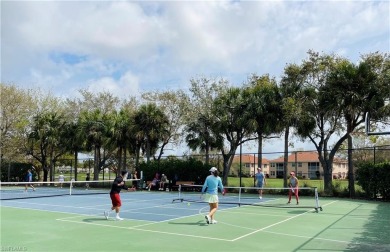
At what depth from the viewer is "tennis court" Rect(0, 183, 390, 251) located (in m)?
9.08

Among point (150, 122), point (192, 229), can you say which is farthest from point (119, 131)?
point (192, 229)

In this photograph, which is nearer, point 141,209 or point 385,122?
point 141,209

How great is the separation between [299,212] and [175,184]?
609 inches

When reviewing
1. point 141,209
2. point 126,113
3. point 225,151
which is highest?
point 126,113

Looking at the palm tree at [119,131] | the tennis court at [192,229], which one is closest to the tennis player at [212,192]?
the tennis court at [192,229]

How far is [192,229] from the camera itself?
1132 cm

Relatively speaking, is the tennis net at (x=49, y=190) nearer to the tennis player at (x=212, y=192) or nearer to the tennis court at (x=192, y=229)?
the tennis court at (x=192, y=229)

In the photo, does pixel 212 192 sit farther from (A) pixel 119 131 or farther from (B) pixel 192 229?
(A) pixel 119 131

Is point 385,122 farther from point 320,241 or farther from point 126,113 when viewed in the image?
point 126,113

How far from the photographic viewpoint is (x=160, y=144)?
34.3 m

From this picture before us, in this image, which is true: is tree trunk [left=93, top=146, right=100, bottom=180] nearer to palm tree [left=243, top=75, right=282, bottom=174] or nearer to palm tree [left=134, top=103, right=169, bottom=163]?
palm tree [left=134, top=103, right=169, bottom=163]

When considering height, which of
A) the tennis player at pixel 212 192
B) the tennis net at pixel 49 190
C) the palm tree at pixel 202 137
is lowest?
the tennis net at pixel 49 190

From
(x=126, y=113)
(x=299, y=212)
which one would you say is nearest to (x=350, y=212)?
(x=299, y=212)

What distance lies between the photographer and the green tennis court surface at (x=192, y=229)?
9078 millimetres
